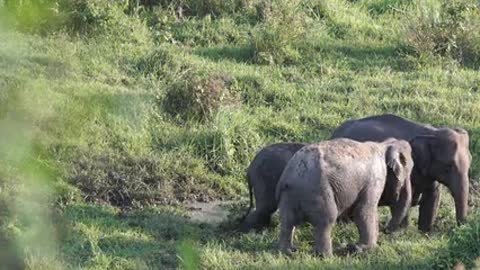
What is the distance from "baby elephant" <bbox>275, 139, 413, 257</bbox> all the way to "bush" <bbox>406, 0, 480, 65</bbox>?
15.0ft

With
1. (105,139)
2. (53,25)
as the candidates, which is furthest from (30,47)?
(105,139)

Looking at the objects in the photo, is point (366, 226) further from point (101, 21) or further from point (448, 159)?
point (101, 21)

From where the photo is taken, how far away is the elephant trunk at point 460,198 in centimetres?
877

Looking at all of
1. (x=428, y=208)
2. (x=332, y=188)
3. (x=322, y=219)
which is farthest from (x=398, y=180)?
(x=322, y=219)

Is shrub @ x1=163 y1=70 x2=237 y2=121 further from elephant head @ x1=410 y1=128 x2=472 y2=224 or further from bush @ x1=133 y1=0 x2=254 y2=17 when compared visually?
bush @ x1=133 y1=0 x2=254 y2=17

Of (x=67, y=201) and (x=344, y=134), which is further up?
(x=344, y=134)

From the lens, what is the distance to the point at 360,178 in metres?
8.02

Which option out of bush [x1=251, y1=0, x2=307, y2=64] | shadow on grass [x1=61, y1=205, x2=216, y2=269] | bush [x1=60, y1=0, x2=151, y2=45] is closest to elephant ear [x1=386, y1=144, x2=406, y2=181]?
shadow on grass [x1=61, y1=205, x2=216, y2=269]

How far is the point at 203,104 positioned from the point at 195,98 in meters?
0.10

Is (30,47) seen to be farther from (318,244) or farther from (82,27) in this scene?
(318,244)

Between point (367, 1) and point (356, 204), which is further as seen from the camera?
point (367, 1)

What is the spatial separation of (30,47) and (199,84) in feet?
6.16

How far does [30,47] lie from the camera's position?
10984mm

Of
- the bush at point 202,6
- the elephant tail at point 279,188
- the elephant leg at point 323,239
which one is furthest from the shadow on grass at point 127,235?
the bush at point 202,6
